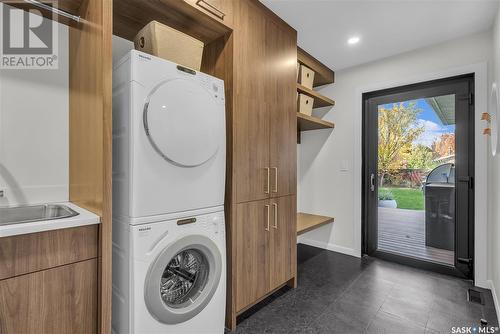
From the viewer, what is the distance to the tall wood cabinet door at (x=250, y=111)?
68.5 inches

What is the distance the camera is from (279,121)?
213 cm

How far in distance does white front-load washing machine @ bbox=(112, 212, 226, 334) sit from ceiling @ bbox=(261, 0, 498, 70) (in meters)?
1.83

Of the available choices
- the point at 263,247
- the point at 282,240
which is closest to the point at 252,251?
the point at 263,247

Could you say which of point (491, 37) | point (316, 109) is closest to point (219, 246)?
point (316, 109)

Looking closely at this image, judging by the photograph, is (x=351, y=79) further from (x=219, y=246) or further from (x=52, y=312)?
(x=52, y=312)

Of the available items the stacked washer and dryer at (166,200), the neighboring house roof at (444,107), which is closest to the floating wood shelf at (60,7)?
the stacked washer and dryer at (166,200)

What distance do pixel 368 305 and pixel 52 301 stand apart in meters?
2.12

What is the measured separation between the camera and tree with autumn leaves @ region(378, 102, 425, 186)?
2.85 meters

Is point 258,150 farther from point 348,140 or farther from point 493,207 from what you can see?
point 493,207

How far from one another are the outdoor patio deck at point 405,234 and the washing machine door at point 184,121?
100 inches

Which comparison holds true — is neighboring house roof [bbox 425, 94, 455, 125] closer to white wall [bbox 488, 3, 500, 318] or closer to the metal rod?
white wall [bbox 488, 3, 500, 318]

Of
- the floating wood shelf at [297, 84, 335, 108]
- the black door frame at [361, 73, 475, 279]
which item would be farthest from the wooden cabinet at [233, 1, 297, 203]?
the black door frame at [361, 73, 475, 279]

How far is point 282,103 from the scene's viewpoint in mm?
2164

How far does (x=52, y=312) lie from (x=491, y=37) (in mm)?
3758
